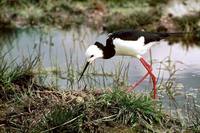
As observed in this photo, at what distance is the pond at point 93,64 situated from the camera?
697 centimetres

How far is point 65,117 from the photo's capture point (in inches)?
211

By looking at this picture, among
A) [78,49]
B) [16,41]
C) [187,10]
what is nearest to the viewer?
[78,49]

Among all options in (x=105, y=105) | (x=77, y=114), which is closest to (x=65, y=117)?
(x=77, y=114)

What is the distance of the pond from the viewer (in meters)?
6.97

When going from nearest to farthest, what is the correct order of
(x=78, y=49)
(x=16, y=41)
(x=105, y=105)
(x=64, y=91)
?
(x=105, y=105) < (x=64, y=91) < (x=78, y=49) < (x=16, y=41)

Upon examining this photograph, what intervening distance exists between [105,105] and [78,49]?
385cm

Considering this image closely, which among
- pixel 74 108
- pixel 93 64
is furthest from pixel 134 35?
pixel 93 64

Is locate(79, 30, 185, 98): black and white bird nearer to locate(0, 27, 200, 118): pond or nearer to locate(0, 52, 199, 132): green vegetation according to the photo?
locate(0, 27, 200, 118): pond

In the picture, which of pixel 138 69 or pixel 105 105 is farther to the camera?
pixel 138 69

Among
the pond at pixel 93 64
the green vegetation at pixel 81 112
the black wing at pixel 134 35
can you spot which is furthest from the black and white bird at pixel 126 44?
the green vegetation at pixel 81 112

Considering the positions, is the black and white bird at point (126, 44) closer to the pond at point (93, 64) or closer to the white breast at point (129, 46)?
the white breast at point (129, 46)

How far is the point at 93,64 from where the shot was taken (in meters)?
7.52

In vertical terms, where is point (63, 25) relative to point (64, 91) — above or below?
above

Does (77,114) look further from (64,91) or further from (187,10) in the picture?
(187,10)
